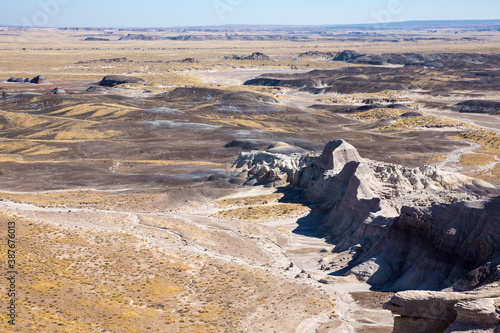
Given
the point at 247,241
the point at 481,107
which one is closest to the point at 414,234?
the point at 247,241

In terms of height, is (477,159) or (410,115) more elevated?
(410,115)

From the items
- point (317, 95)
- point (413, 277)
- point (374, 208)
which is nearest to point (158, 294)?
point (413, 277)

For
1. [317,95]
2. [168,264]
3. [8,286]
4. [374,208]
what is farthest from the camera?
[317,95]

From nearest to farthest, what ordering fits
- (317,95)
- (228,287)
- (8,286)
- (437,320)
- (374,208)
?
(437,320) < (8,286) < (228,287) < (374,208) < (317,95)

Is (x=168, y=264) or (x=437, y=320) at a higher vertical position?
(x=437, y=320)

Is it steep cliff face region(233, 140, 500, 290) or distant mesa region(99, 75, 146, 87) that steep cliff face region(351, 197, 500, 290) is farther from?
distant mesa region(99, 75, 146, 87)

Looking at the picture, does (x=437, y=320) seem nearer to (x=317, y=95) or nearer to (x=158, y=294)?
(x=158, y=294)

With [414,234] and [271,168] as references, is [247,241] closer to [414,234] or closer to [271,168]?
[414,234]

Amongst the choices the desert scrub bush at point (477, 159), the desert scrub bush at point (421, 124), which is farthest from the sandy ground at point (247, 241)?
the desert scrub bush at point (421, 124)

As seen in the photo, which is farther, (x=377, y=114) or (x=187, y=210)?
(x=377, y=114)

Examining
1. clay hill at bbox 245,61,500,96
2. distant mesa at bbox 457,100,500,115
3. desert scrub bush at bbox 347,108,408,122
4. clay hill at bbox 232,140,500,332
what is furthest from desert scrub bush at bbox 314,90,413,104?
clay hill at bbox 232,140,500,332
